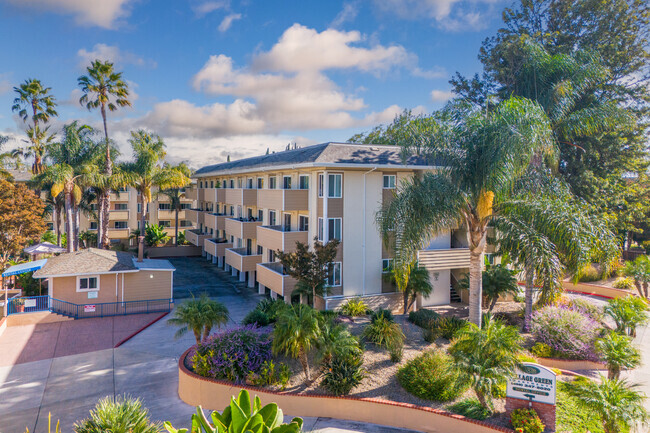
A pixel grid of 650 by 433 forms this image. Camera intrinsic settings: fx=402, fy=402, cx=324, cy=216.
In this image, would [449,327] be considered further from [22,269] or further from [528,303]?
[22,269]

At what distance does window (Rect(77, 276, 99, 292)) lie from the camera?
79.5 ft

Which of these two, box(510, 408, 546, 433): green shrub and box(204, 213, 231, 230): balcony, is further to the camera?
box(204, 213, 231, 230): balcony

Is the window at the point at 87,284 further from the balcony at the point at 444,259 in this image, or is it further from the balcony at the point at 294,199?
the balcony at the point at 444,259

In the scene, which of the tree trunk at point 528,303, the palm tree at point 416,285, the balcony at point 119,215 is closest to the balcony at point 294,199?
the palm tree at point 416,285

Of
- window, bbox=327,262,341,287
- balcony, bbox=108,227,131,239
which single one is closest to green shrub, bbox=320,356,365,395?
window, bbox=327,262,341,287

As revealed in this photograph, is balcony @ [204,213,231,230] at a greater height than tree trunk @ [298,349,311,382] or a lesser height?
greater

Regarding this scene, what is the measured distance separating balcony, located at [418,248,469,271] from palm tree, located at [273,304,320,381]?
12.0 m

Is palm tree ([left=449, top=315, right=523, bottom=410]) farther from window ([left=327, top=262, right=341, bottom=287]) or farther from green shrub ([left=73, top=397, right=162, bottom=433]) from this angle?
window ([left=327, top=262, right=341, bottom=287])

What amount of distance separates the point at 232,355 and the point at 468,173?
1136 centimetres

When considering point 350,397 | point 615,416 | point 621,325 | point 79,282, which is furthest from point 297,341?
point 79,282

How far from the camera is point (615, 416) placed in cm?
1032

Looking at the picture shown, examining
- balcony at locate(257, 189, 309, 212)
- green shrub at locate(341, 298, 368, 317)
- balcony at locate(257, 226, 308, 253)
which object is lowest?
green shrub at locate(341, 298, 368, 317)

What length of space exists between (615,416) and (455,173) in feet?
30.4

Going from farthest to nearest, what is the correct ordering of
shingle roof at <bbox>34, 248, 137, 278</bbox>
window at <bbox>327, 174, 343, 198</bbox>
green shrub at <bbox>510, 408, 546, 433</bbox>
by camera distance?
shingle roof at <bbox>34, 248, 137, 278</bbox>, window at <bbox>327, 174, 343, 198</bbox>, green shrub at <bbox>510, 408, 546, 433</bbox>
